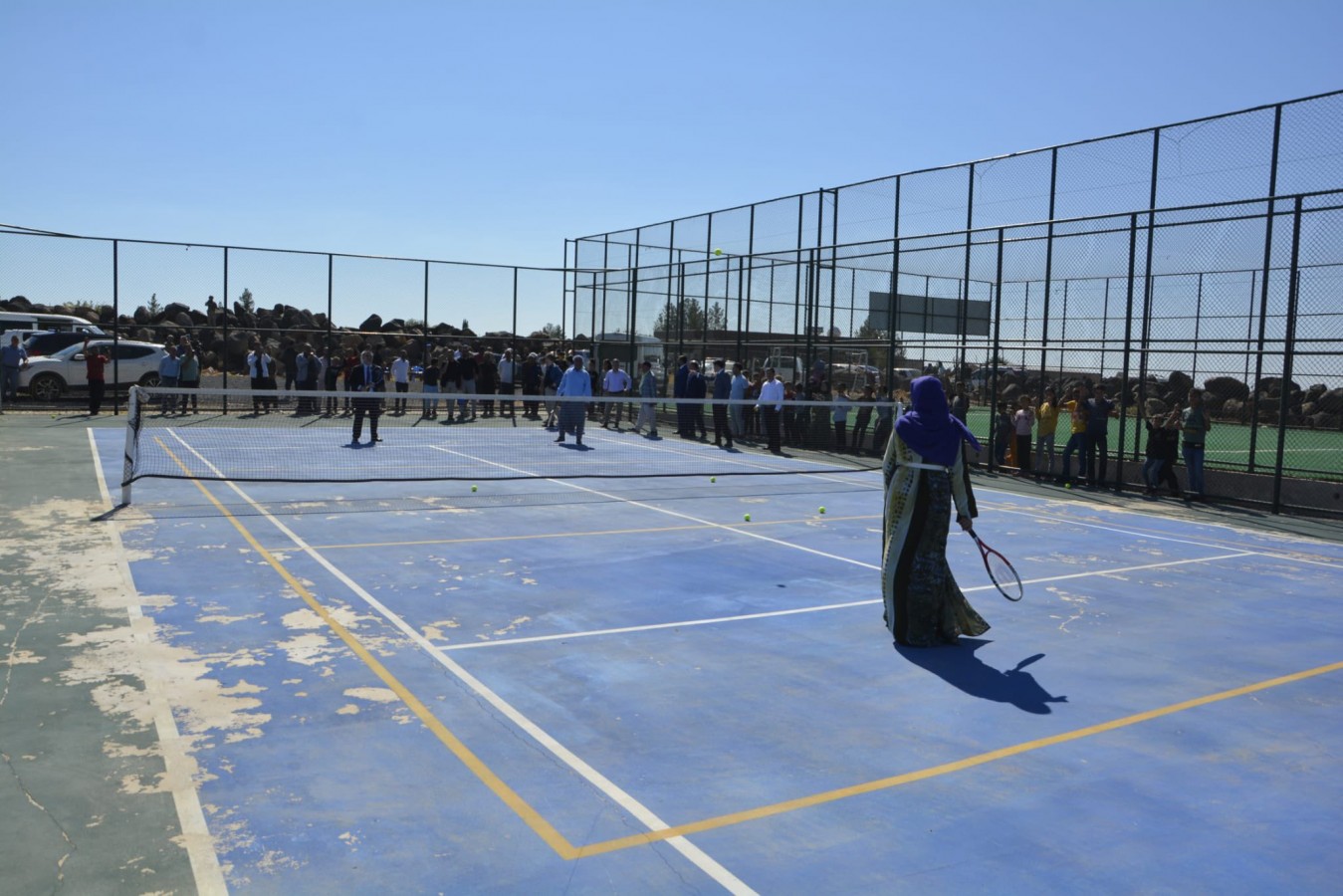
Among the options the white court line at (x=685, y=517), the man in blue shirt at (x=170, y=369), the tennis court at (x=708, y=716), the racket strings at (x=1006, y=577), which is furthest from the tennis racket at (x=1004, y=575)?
the man in blue shirt at (x=170, y=369)

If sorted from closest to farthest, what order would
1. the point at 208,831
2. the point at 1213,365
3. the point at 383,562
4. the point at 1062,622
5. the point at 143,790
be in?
the point at 208,831 → the point at 143,790 → the point at 1062,622 → the point at 383,562 → the point at 1213,365

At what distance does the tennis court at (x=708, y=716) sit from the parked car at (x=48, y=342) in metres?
20.7

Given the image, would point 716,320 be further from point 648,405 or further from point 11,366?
point 11,366

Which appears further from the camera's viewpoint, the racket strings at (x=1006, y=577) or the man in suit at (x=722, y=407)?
the man in suit at (x=722, y=407)

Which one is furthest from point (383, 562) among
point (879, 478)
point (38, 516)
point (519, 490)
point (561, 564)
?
point (879, 478)

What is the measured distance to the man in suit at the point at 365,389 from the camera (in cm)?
2069

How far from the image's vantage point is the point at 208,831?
4.30m

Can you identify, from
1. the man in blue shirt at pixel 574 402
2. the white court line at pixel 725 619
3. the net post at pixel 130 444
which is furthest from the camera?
the man in blue shirt at pixel 574 402

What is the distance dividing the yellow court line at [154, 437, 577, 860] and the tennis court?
0.03m

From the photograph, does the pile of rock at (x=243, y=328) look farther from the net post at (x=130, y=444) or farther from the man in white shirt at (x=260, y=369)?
the net post at (x=130, y=444)

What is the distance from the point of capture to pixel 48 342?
29016 millimetres

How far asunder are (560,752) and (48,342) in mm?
29298

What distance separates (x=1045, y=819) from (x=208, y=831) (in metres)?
3.60

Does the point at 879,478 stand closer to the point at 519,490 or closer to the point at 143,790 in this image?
the point at 519,490
